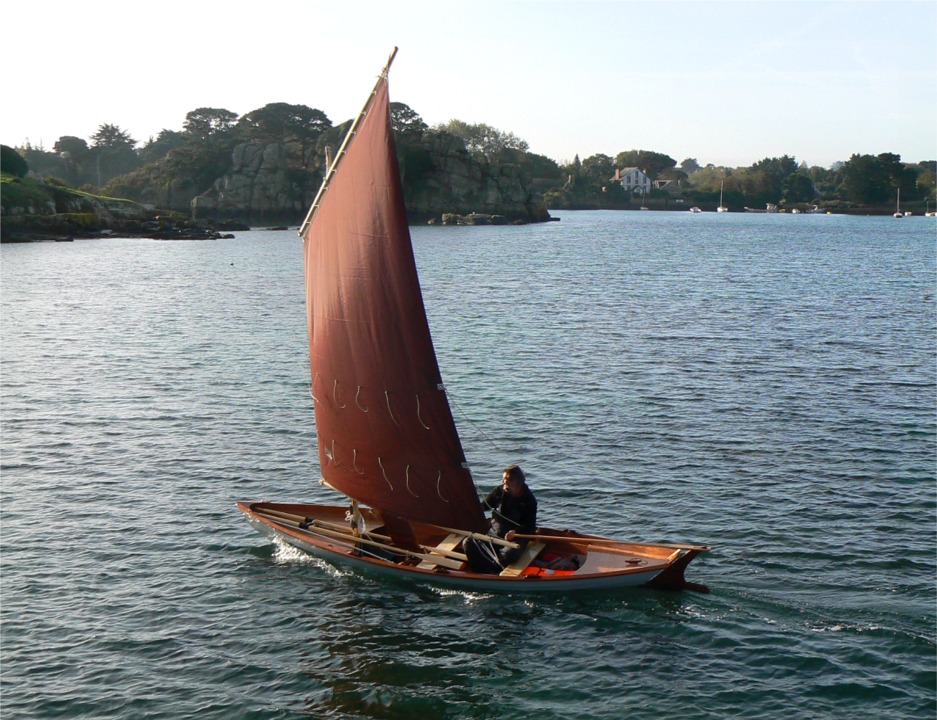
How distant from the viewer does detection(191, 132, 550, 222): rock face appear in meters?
182

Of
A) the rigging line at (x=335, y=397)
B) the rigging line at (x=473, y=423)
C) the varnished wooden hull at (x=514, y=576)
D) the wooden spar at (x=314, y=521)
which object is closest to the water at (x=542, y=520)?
the rigging line at (x=473, y=423)

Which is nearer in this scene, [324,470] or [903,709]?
[903,709]

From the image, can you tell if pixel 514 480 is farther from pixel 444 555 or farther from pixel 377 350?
pixel 377 350

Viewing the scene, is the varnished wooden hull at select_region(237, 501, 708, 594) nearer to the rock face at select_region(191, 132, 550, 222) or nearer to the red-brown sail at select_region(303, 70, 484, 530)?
the red-brown sail at select_region(303, 70, 484, 530)

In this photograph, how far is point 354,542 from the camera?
73.3 ft

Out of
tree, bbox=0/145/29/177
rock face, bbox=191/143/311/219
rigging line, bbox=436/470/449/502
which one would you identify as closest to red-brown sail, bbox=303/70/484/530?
rigging line, bbox=436/470/449/502

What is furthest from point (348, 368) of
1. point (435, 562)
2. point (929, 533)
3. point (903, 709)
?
point (929, 533)

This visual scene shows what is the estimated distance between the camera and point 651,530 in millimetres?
24234

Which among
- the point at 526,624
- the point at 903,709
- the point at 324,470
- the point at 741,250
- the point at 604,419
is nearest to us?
the point at 903,709

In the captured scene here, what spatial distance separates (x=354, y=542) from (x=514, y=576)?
4.11 metres

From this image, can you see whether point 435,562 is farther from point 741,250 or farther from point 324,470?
point 741,250

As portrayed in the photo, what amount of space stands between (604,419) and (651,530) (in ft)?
34.4

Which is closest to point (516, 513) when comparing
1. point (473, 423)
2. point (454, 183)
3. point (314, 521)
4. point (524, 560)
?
point (524, 560)

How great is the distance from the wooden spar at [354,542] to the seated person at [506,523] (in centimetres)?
50
